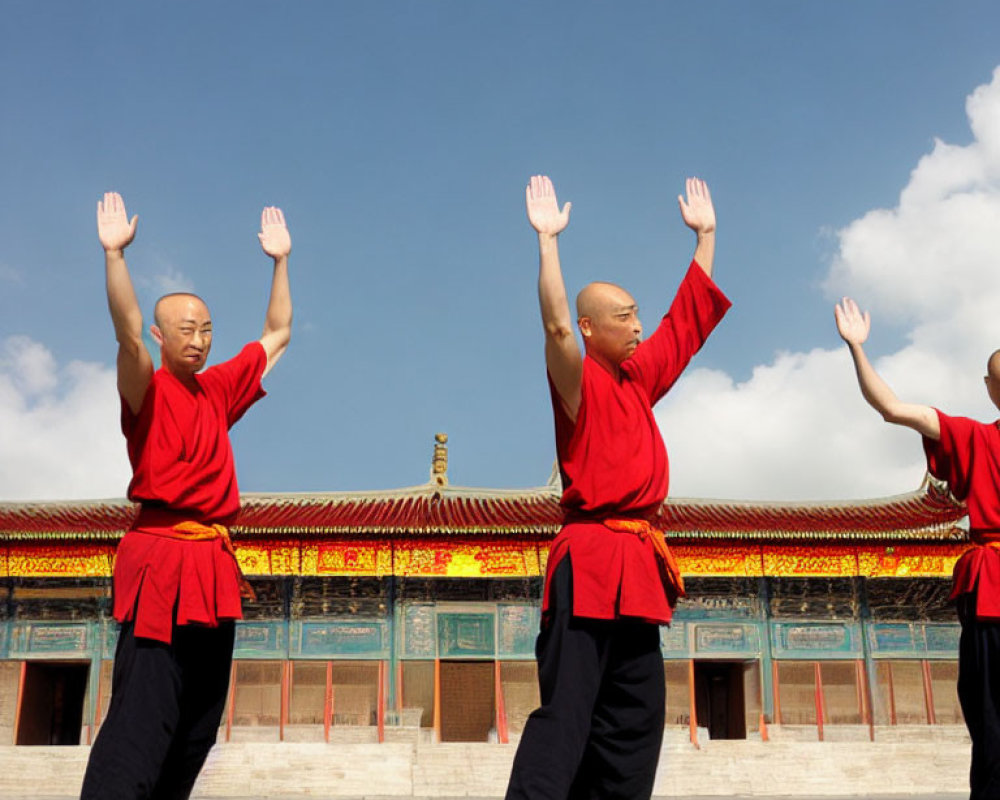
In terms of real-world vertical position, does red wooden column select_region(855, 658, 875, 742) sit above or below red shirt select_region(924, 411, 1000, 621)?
below

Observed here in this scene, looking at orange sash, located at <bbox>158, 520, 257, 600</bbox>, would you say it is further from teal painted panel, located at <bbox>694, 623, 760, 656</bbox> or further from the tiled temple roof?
teal painted panel, located at <bbox>694, 623, 760, 656</bbox>

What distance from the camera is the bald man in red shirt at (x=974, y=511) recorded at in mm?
3404

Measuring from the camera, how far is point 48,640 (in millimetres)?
14852

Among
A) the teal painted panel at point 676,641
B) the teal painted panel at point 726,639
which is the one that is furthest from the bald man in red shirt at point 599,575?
the teal painted panel at point 726,639

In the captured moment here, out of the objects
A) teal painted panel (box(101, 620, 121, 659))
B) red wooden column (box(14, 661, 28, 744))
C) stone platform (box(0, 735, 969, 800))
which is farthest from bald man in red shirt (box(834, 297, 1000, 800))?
red wooden column (box(14, 661, 28, 744))

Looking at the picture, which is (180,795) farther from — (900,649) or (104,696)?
(900,649)

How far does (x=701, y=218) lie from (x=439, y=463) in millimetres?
13570

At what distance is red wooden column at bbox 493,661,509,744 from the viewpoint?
14.3 meters

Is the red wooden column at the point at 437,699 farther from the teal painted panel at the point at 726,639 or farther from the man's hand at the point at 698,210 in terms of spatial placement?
the man's hand at the point at 698,210

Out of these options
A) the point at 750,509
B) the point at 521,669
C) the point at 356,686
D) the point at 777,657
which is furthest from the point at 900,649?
the point at 356,686

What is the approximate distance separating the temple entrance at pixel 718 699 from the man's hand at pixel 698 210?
13.4m

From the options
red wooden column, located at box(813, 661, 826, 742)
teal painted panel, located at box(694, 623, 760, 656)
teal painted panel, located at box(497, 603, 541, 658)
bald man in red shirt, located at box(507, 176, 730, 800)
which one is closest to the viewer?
bald man in red shirt, located at box(507, 176, 730, 800)

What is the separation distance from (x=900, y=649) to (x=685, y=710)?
120 inches

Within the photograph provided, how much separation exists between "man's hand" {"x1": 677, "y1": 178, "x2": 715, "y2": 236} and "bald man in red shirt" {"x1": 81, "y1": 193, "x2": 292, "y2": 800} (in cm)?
160
